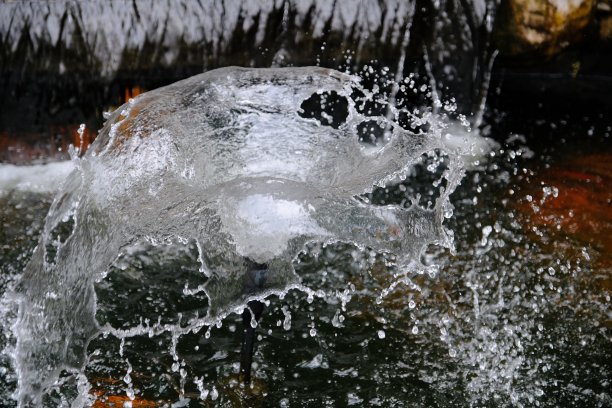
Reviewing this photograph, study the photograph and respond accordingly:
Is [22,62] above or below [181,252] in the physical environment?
above

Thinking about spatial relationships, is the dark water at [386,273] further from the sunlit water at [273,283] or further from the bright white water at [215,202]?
the bright white water at [215,202]

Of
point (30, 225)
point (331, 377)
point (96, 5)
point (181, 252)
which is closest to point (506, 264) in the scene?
point (331, 377)

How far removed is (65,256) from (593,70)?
508 cm

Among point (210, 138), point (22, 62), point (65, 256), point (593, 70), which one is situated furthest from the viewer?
point (593, 70)

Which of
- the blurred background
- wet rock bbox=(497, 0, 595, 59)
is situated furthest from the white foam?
wet rock bbox=(497, 0, 595, 59)

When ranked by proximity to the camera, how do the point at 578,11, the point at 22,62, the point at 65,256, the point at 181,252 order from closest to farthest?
the point at 65,256, the point at 181,252, the point at 22,62, the point at 578,11

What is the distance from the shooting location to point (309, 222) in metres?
2.69

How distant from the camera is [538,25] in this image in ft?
19.0

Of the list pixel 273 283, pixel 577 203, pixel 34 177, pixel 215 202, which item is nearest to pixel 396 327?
pixel 273 283

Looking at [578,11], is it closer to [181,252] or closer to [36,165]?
[181,252]

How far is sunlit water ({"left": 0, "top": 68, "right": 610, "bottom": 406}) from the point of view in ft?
9.25

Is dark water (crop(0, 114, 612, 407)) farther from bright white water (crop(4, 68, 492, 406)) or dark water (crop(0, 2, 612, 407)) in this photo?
bright white water (crop(4, 68, 492, 406))

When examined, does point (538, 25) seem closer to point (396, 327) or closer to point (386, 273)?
point (386, 273)

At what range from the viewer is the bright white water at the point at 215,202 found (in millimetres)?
2689
